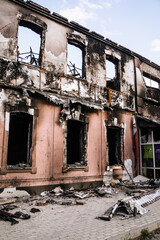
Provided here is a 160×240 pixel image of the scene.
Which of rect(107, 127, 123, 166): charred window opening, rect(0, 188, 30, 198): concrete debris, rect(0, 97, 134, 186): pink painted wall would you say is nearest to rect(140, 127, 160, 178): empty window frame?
rect(107, 127, 123, 166): charred window opening

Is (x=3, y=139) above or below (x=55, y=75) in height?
below

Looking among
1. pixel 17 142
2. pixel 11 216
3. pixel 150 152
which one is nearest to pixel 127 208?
pixel 11 216

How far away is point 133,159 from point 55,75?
6.14 metres

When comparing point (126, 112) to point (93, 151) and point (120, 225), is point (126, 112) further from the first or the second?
point (120, 225)

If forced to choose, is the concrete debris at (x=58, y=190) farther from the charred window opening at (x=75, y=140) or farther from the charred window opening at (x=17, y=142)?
the charred window opening at (x=17, y=142)

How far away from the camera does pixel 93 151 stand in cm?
909

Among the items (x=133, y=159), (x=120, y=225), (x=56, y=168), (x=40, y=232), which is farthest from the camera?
(x=133, y=159)

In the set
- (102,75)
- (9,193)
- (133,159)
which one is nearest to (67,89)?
(102,75)

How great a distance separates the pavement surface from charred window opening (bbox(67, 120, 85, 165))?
345 cm

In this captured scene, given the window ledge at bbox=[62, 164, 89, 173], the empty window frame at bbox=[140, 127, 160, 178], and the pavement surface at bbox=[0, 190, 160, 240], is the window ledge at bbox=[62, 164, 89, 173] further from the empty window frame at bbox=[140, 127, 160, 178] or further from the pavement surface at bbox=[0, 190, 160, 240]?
the empty window frame at bbox=[140, 127, 160, 178]

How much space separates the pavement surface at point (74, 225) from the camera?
11.7ft

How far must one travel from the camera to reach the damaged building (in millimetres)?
7262

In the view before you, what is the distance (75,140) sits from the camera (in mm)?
10305

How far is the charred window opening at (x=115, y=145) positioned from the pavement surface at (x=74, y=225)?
480 cm
